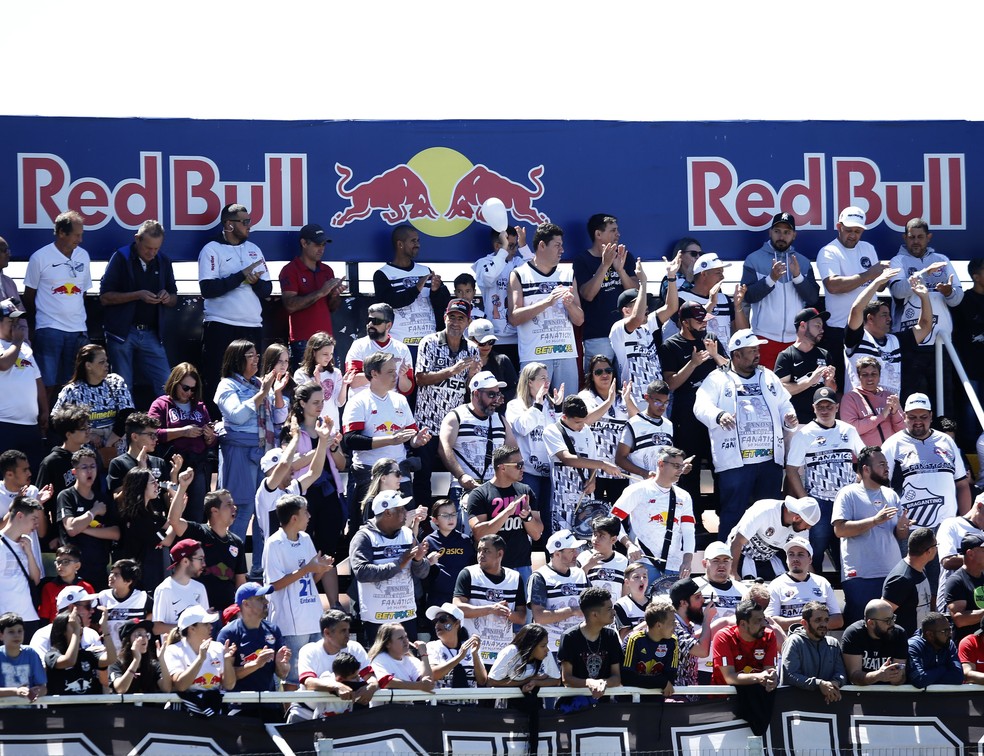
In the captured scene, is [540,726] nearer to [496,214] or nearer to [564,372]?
[564,372]

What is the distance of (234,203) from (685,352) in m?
4.69

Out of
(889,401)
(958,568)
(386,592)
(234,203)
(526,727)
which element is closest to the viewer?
(526,727)

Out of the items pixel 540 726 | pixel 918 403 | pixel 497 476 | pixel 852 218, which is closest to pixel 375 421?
pixel 497 476

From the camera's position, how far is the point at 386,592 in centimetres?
1187

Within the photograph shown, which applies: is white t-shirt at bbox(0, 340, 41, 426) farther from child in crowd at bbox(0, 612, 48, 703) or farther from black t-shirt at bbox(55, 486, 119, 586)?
child in crowd at bbox(0, 612, 48, 703)

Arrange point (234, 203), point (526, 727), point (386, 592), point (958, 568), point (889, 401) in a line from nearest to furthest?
point (526, 727) < point (386, 592) < point (958, 568) < point (889, 401) < point (234, 203)

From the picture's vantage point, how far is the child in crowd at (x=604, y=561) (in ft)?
40.0

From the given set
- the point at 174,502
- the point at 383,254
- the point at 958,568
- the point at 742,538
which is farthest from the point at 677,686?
the point at 383,254

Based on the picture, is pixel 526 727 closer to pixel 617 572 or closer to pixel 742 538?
pixel 617 572

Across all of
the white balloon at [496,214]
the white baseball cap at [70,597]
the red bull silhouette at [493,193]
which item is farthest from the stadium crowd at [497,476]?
the red bull silhouette at [493,193]

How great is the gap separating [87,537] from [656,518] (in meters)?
4.45

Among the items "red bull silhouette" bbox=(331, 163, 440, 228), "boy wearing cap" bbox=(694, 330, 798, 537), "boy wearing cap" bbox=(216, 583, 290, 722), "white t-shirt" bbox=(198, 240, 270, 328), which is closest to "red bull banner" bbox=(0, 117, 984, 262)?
"red bull silhouette" bbox=(331, 163, 440, 228)

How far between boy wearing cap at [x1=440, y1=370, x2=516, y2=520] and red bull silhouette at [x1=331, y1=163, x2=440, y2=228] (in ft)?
9.92

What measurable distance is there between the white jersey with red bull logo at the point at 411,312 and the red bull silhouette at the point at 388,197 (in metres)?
1.08
